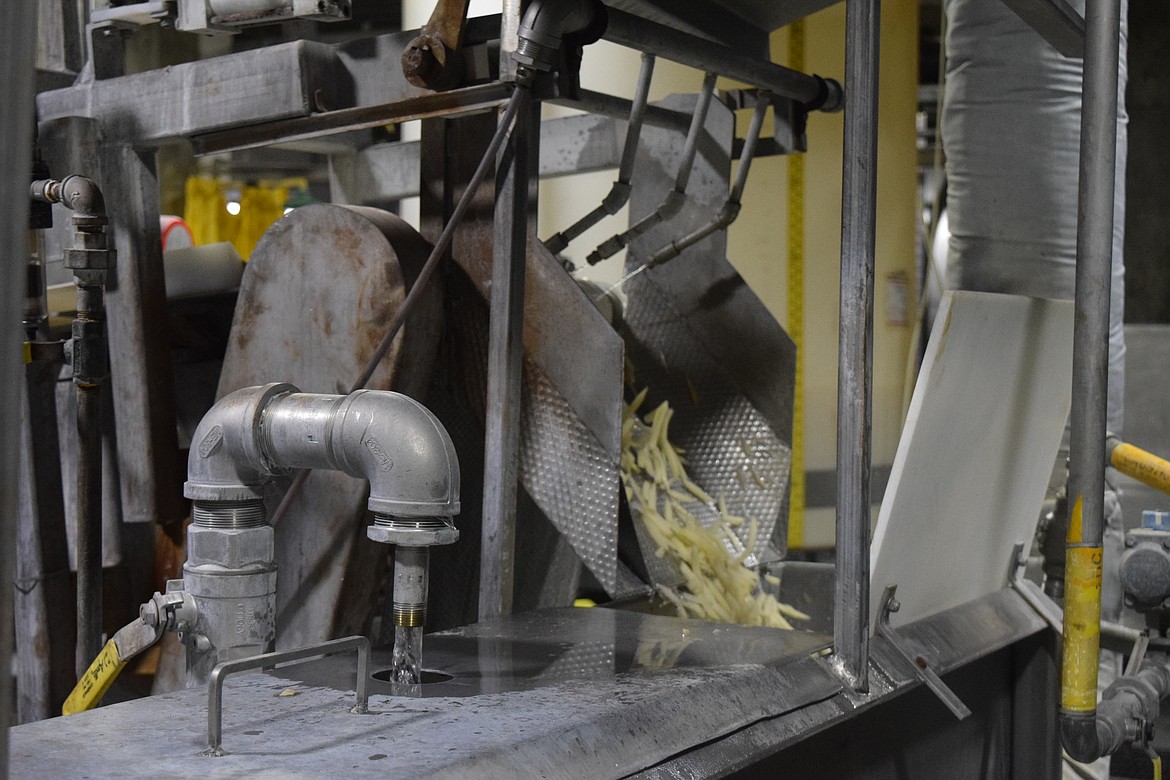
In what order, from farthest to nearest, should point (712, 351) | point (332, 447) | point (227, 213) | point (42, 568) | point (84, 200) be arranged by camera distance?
point (227, 213)
point (712, 351)
point (42, 568)
point (84, 200)
point (332, 447)

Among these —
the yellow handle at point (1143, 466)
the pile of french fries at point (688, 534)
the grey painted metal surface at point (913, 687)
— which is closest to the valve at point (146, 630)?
the grey painted metal surface at point (913, 687)

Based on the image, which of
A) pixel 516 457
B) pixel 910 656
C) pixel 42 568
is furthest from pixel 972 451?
pixel 42 568

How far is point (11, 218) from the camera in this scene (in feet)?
2.66

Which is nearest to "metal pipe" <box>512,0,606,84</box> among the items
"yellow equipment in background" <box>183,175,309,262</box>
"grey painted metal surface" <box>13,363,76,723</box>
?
"grey painted metal surface" <box>13,363,76,723</box>

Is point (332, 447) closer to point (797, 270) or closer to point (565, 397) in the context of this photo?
point (565, 397)

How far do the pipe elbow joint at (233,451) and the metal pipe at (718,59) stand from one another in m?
0.90

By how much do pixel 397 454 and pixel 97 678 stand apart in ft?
2.95

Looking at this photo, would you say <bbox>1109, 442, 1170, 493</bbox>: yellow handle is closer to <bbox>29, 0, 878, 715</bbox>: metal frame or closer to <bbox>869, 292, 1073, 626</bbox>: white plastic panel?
<bbox>869, 292, 1073, 626</bbox>: white plastic panel

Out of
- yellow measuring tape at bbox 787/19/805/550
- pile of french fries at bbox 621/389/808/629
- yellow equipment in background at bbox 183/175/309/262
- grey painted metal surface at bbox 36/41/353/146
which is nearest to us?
grey painted metal surface at bbox 36/41/353/146

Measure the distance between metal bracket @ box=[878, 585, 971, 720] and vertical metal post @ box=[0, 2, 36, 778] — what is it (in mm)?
1790

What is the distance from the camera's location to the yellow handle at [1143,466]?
2822 mm

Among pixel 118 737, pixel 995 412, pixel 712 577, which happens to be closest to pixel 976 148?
pixel 995 412

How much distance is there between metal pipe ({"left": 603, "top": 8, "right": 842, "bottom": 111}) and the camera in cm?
233

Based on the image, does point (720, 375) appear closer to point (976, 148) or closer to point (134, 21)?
point (976, 148)
